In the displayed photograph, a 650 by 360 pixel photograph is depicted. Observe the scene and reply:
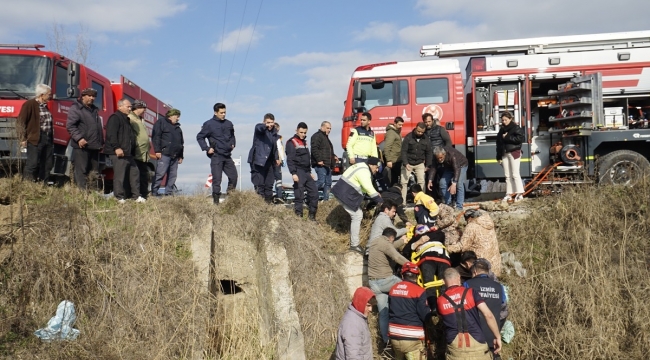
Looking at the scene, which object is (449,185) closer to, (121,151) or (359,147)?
(359,147)

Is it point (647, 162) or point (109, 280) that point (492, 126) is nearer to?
point (647, 162)

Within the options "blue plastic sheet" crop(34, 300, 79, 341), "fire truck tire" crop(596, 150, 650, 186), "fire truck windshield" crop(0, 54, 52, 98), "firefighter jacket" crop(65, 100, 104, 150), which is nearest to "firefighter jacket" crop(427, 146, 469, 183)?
"fire truck tire" crop(596, 150, 650, 186)

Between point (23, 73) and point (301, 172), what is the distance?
6.06 meters

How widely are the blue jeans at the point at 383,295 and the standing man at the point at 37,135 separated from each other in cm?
609

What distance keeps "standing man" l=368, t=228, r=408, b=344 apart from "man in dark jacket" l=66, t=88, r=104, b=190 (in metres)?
5.33

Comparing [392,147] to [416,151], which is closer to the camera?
[416,151]

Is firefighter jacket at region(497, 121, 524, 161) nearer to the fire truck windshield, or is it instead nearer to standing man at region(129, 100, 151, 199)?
standing man at region(129, 100, 151, 199)

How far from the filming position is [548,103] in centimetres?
1359

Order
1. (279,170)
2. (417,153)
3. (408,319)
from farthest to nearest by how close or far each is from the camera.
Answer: (279,170) → (417,153) → (408,319)

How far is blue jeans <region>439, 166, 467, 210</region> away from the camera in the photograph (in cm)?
1142

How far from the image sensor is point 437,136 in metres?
12.1

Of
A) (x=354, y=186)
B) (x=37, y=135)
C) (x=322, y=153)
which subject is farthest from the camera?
(x=322, y=153)

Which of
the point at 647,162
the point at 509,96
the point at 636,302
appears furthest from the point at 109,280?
the point at 647,162

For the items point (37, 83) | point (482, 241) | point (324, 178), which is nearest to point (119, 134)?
point (37, 83)
